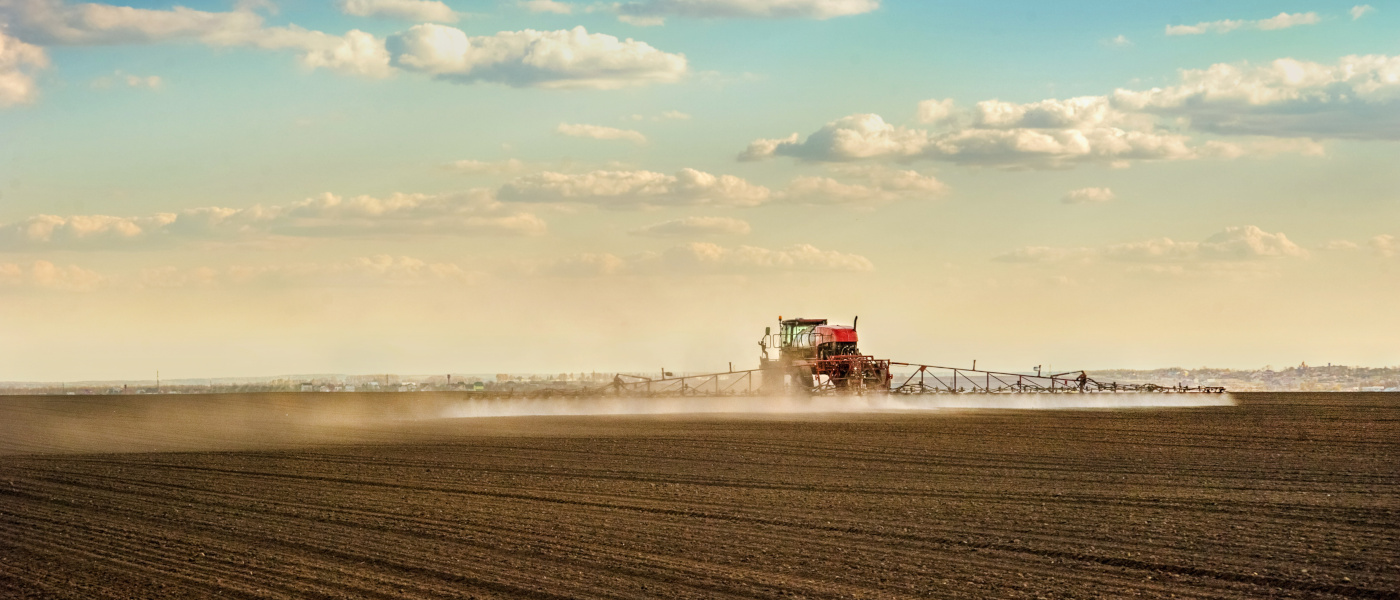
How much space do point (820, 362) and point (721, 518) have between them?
38.6 meters

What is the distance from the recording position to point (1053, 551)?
49.7 ft

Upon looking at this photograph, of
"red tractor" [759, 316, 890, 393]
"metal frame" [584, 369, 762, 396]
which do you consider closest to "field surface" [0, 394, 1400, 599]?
"red tractor" [759, 316, 890, 393]

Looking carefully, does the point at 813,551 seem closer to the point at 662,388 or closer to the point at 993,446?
the point at 993,446

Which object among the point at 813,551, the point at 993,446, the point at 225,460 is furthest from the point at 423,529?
the point at 993,446

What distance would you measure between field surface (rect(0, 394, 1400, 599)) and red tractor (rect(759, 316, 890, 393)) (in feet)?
66.3

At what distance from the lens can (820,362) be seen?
5656cm

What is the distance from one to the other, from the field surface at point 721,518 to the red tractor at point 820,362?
2022 cm

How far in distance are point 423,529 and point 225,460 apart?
1603 centimetres

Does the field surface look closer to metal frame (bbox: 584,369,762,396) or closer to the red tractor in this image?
the red tractor

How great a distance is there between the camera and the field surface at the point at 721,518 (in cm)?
1365

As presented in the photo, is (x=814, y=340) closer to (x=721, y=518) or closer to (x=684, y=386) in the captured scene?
(x=684, y=386)

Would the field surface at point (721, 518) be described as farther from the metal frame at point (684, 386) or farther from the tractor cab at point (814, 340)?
the metal frame at point (684, 386)

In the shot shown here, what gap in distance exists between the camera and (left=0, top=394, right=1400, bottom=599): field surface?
44.8 feet

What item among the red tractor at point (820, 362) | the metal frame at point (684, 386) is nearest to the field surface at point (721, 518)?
the red tractor at point (820, 362)
